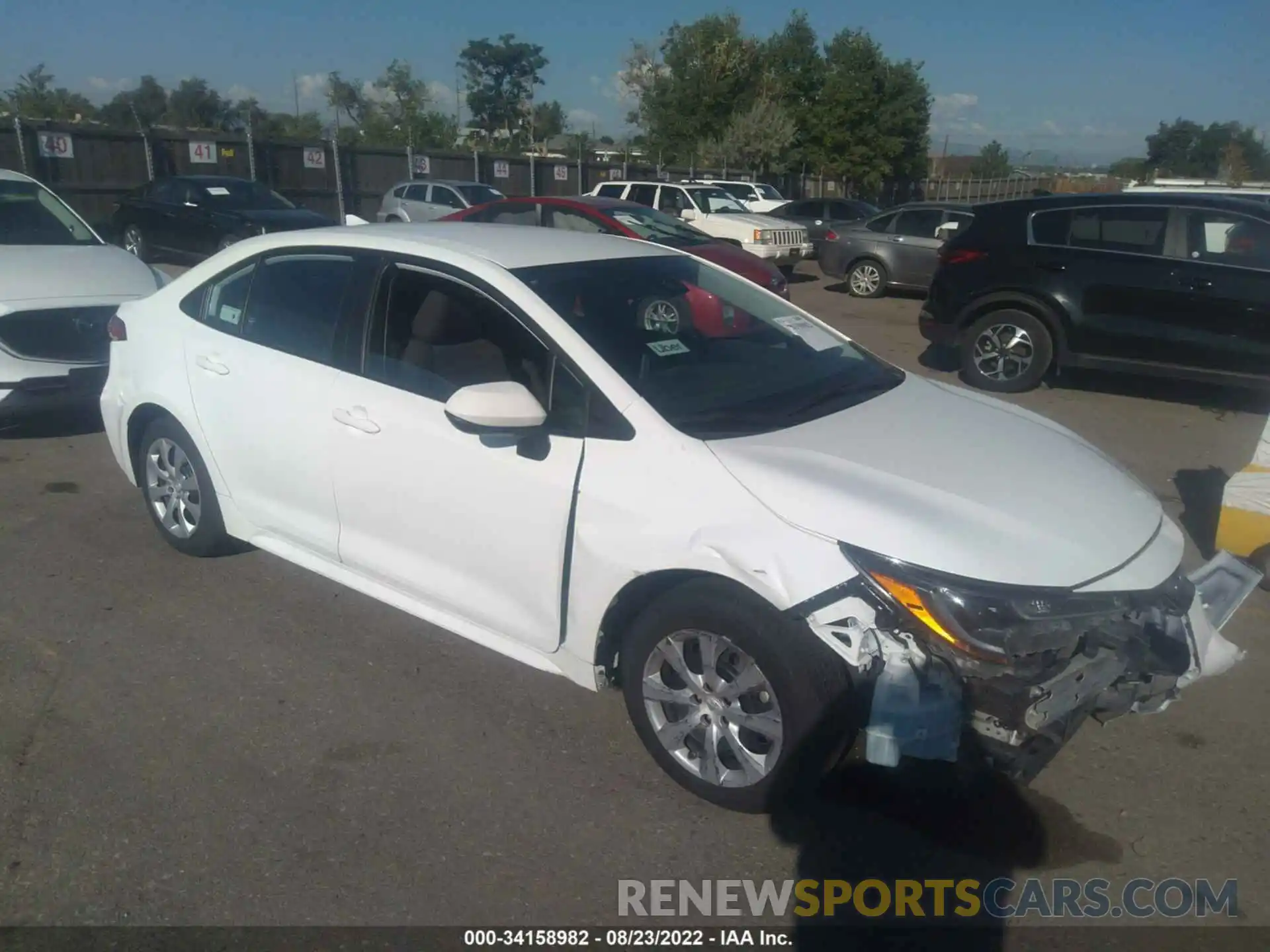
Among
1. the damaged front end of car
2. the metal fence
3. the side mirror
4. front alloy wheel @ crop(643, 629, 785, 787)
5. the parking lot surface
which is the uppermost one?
the metal fence

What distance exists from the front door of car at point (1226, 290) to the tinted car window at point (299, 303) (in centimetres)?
690

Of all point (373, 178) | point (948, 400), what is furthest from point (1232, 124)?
point (948, 400)

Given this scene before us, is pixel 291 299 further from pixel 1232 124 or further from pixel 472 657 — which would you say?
pixel 1232 124

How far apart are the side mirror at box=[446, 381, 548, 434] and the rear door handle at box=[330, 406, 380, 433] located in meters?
0.60

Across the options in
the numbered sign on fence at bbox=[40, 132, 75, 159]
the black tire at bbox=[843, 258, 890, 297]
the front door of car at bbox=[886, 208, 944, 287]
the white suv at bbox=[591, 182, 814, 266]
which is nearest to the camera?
the front door of car at bbox=[886, 208, 944, 287]

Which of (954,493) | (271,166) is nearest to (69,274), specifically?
(954,493)

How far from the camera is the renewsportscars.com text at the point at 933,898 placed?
9.30 ft

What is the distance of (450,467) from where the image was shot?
3.52m

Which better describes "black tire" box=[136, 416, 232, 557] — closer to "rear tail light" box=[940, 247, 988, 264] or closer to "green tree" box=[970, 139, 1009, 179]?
"rear tail light" box=[940, 247, 988, 264]

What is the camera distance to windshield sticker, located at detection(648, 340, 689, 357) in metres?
3.59

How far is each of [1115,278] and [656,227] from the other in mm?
6480

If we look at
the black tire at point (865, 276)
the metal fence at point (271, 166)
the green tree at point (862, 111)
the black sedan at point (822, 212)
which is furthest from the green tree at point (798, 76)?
the black tire at point (865, 276)

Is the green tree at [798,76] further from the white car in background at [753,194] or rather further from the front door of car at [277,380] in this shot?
the front door of car at [277,380]

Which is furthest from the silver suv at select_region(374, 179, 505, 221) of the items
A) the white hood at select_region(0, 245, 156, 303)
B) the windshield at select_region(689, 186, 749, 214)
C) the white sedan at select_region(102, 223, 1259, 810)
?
the white sedan at select_region(102, 223, 1259, 810)
